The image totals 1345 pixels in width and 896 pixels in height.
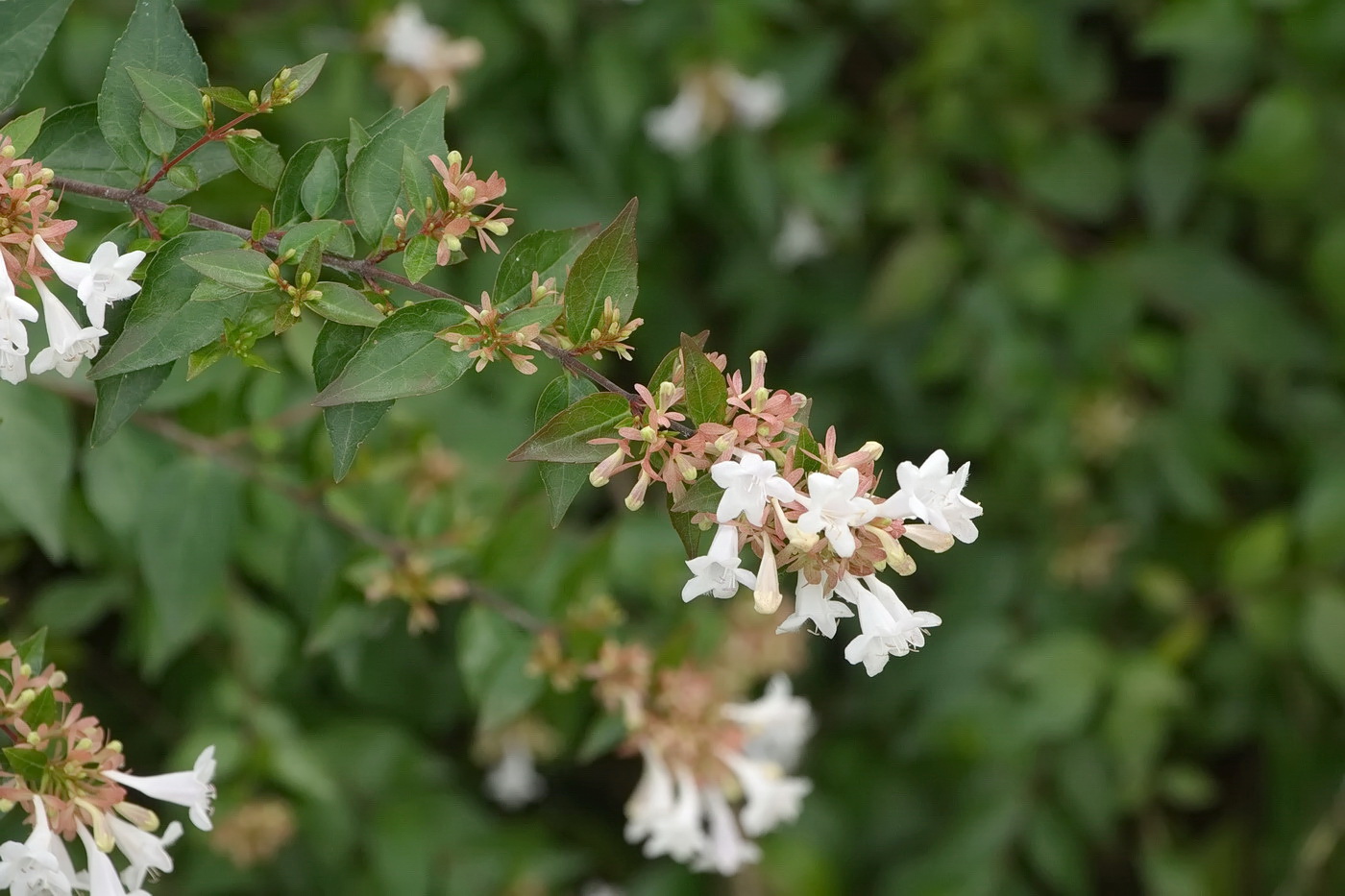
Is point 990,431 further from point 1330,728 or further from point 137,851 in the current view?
point 137,851

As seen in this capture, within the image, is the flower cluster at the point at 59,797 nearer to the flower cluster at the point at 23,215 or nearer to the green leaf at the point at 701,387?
the flower cluster at the point at 23,215

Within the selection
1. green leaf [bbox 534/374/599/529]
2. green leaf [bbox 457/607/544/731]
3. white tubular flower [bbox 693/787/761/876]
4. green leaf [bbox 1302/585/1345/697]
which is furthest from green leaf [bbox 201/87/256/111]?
green leaf [bbox 1302/585/1345/697]

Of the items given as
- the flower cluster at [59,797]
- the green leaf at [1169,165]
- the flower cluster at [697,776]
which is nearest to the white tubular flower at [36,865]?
the flower cluster at [59,797]

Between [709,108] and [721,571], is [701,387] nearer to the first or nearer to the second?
[721,571]

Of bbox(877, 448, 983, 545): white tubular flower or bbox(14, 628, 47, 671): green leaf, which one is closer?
bbox(877, 448, 983, 545): white tubular flower

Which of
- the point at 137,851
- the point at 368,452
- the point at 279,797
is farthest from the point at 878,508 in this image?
the point at 279,797

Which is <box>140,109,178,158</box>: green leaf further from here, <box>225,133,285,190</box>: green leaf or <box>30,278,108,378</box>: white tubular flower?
<box>30,278,108,378</box>: white tubular flower
